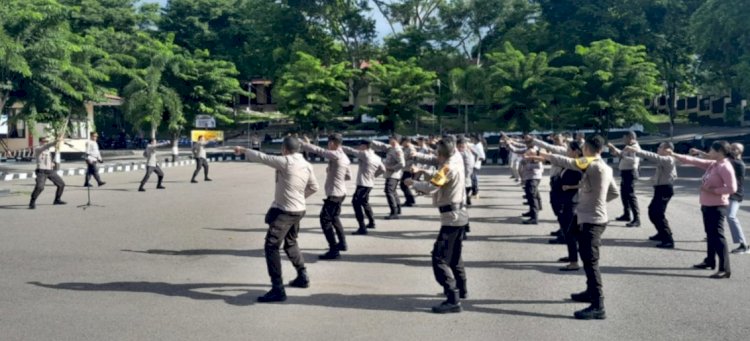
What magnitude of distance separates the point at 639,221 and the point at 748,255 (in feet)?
11.5

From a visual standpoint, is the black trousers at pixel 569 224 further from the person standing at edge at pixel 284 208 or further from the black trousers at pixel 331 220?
the person standing at edge at pixel 284 208

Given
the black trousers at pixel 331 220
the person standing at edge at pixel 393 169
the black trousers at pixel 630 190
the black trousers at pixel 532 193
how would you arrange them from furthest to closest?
1. the person standing at edge at pixel 393 169
2. the black trousers at pixel 532 193
3. the black trousers at pixel 630 190
4. the black trousers at pixel 331 220

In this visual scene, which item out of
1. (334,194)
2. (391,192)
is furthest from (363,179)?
(391,192)

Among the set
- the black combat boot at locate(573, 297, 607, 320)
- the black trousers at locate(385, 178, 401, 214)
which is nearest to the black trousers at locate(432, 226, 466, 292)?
the black combat boot at locate(573, 297, 607, 320)

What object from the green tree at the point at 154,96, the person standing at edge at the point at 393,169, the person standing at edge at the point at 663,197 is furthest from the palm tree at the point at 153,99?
the person standing at edge at the point at 663,197

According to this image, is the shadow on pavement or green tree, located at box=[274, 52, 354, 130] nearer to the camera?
the shadow on pavement

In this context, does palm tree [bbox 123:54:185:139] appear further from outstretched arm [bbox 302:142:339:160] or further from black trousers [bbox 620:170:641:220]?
outstretched arm [bbox 302:142:339:160]

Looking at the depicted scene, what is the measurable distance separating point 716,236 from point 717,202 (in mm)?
462

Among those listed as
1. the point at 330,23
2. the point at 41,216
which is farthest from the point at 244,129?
the point at 41,216

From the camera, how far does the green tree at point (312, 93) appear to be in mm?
47969

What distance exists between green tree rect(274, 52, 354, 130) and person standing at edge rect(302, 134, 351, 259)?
35.9m

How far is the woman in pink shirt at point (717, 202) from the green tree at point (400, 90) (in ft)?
122

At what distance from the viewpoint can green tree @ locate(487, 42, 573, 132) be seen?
140 feet

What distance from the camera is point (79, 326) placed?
23.1ft
